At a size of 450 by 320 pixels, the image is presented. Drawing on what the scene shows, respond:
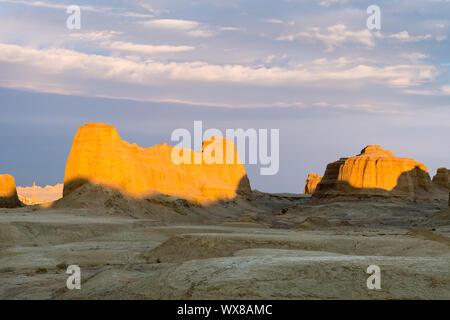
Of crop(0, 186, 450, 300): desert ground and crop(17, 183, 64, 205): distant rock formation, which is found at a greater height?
crop(0, 186, 450, 300): desert ground

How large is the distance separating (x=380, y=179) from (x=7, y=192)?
42471 mm

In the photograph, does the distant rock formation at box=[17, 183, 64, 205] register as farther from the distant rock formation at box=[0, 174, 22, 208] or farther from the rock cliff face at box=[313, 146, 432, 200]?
the rock cliff face at box=[313, 146, 432, 200]

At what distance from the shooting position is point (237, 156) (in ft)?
227

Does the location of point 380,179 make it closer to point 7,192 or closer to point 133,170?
point 133,170

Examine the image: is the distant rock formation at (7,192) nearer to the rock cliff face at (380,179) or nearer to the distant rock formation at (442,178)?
the rock cliff face at (380,179)

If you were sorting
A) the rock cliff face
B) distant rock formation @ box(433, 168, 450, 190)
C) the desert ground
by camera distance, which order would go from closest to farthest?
1. the desert ground
2. the rock cliff face
3. distant rock formation @ box(433, 168, 450, 190)

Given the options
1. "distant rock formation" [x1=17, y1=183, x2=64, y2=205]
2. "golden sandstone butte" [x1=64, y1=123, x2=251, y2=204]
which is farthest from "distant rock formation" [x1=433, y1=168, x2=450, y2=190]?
"distant rock formation" [x1=17, y1=183, x2=64, y2=205]

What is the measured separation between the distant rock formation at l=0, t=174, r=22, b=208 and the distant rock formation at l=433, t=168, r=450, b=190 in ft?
183

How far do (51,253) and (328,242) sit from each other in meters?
9.39

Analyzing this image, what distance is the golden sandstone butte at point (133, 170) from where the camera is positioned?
40281 mm

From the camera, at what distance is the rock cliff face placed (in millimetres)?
62844

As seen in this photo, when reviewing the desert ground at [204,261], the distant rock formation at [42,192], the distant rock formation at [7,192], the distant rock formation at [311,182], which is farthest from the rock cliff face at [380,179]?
the distant rock formation at [42,192]
